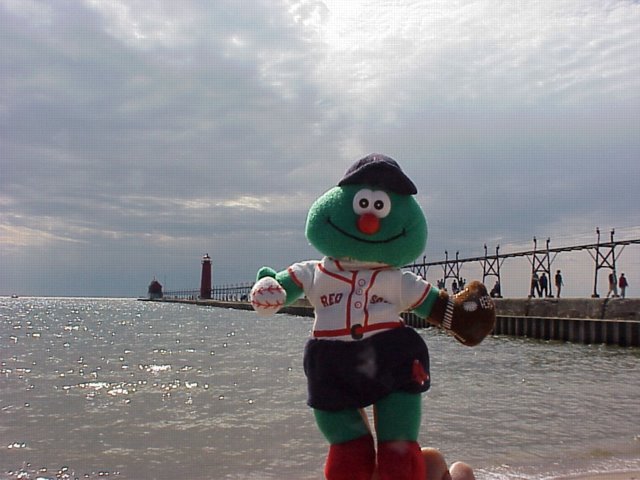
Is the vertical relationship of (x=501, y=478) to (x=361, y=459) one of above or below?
below

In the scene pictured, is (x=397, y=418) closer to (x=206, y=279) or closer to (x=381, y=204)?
(x=381, y=204)

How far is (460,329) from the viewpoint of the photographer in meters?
3.10

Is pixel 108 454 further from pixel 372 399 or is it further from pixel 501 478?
pixel 372 399

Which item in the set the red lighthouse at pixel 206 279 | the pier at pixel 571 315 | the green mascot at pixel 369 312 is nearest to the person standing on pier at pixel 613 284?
the pier at pixel 571 315

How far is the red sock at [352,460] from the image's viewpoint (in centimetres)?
288

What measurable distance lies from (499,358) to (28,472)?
1297cm

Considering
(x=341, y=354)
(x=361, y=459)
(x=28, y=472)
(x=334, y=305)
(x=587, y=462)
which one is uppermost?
(x=334, y=305)

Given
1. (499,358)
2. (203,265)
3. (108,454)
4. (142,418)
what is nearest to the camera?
(108,454)

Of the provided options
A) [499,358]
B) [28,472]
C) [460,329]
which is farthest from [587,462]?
[499,358]

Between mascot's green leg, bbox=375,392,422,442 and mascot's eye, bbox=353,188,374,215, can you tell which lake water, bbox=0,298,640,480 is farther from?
mascot's eye, bbox=353,188,374,215

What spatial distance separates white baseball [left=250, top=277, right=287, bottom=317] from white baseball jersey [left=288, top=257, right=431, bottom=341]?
5.9 inches

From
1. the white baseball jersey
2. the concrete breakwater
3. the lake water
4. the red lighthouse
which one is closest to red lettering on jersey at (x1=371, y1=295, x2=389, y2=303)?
the white baseball jersey

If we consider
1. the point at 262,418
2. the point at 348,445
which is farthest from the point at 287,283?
the point at 262,418

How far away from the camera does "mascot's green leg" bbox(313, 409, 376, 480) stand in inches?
114
